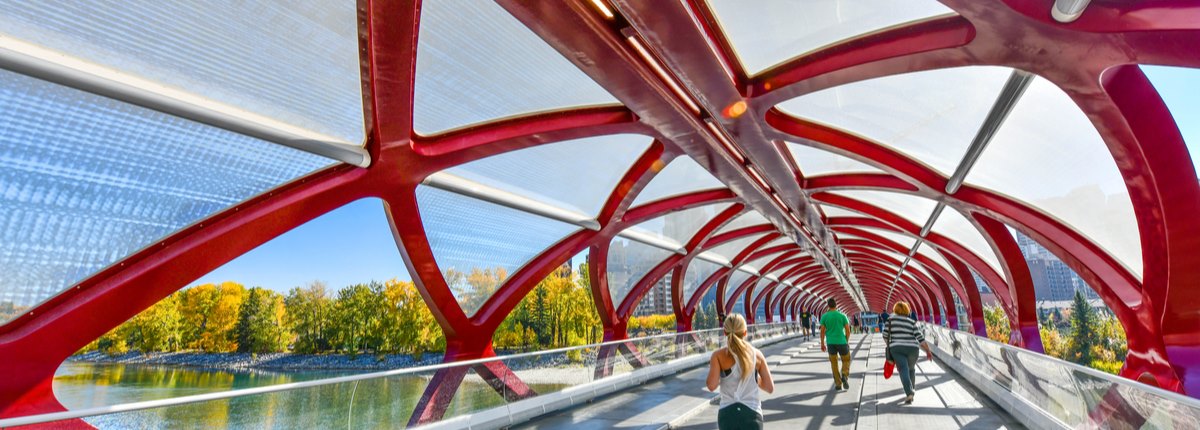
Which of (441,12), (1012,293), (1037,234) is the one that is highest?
(441,12)

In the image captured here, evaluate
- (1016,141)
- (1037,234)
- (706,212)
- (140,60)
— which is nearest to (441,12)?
(140,60)

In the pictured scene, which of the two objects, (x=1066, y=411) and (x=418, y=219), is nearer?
(x=1066, y=411)

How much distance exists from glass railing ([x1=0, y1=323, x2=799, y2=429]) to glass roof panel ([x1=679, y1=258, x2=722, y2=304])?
1453 centimetres

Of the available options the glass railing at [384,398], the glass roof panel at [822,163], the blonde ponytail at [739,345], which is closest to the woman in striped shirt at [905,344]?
the glass roof panel at [822,163]

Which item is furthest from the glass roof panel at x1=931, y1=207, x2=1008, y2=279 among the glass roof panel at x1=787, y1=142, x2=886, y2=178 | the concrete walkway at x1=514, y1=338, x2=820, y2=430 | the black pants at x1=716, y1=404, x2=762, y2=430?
the black pants at x1=716, y1=404, x2=762, y2=430

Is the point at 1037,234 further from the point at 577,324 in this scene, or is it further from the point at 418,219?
the point at 577,324

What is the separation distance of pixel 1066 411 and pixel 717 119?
528cm

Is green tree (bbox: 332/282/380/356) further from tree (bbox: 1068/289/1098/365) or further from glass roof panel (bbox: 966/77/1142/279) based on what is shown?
tree (bbox: 1068/289/1098/365)

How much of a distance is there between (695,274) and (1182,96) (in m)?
20.4

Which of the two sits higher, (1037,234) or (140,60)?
(140,60)

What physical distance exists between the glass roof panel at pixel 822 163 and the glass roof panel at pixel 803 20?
16.5ft

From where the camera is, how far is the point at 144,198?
20.9 ft

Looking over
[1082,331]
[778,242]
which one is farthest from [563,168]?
[1082,331]

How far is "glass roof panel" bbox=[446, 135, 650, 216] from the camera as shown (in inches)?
408
